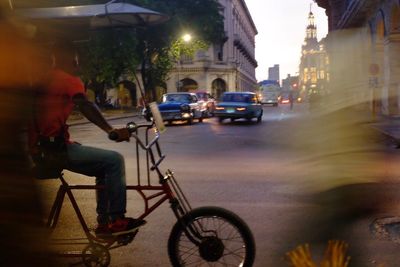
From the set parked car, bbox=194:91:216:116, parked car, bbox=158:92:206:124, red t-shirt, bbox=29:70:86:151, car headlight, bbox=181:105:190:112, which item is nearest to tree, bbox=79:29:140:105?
parked car, bbox=194:91:216:116

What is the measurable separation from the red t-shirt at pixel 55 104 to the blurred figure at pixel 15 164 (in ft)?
6.50

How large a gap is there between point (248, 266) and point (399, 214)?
8.91 feet

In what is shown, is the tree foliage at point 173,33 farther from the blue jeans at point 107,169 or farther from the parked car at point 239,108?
the blue jeans at point 107,169

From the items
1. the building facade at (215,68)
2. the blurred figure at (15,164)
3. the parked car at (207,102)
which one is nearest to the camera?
the blurred figure at (15,164)

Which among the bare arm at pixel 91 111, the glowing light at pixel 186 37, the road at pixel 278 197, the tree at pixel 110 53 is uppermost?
the glowing light at pixel 186 37

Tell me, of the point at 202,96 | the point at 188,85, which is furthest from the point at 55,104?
the point at 188,85

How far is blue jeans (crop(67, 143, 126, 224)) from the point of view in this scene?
159 inches

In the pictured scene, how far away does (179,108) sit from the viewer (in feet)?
84.8

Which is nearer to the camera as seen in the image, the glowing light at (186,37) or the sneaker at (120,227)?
the sneaker at (120,227)

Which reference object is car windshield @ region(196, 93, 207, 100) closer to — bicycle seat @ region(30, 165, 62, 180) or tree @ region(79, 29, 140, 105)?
tree @ region(79, 29, 140, 105)

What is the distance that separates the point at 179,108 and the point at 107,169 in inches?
860

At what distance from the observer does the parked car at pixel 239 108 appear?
89.8 feet

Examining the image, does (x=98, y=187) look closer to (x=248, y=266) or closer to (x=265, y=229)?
(x=248, y=266)

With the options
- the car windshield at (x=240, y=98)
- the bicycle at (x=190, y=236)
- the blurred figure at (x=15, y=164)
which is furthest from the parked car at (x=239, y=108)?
the blurred figure at (x=15, y=164)
